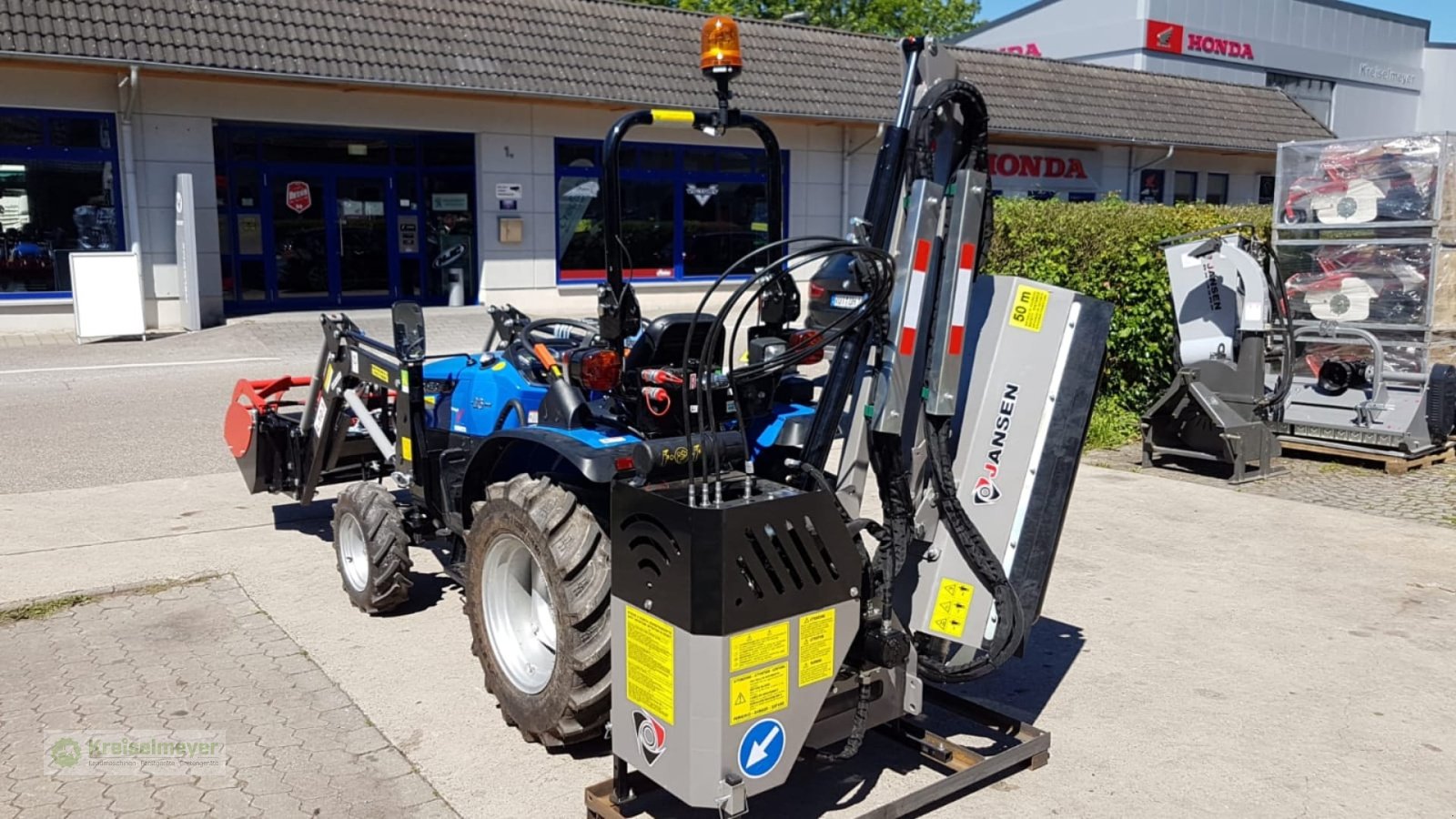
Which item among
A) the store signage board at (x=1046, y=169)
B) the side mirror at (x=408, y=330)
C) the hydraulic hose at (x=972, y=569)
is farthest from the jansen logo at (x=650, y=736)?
the store signage board at (x=1046, y=169)

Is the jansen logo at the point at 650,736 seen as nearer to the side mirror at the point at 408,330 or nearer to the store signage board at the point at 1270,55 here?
the side mirror at the point at 408,330

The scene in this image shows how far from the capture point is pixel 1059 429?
12.8 feet

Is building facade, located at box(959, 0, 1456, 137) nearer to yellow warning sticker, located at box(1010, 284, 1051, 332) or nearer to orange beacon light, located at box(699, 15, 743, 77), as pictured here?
yellow warning sticker, located at box(1010, 284, 1051, 332)

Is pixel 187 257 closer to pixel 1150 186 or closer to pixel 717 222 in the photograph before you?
pixel 717 222

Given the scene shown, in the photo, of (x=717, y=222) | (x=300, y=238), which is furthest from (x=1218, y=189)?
(x=300, y=238)

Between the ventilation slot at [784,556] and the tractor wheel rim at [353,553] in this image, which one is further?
the tractor wheel rim at [353,553]

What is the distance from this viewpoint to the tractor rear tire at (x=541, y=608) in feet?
12.3

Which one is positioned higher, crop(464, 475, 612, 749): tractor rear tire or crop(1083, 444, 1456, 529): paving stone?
crop(464, 475, 612, 749): tractor rear tire

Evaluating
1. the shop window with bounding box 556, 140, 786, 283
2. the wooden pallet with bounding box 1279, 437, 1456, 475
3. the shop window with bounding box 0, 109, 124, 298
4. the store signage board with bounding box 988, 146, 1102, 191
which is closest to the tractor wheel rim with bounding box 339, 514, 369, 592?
the wooden pallet with bounding box 1279, 437, 1456, 475

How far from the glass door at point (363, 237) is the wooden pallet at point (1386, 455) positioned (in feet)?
43.4

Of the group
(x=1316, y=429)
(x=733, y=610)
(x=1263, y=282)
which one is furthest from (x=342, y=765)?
(x=1316, y=429)

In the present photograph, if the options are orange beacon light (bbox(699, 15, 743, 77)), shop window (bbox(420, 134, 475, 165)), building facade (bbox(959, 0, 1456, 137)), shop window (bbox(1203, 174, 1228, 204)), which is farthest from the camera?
building facade (bbox(959, 0, 1456, 137))

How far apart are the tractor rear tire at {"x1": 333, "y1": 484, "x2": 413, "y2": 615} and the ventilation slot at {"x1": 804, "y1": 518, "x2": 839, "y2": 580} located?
2.72 meters

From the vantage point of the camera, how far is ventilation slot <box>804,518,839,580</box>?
3256 mm
